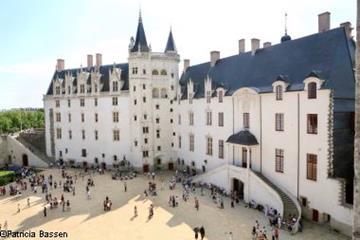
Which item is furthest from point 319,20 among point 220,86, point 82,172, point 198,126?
point 82,172

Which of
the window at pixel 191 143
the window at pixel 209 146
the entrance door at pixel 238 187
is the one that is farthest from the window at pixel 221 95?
the entrance door at pixel 238 187

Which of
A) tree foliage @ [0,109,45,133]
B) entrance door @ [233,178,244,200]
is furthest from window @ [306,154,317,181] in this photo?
tree foliage @ [0,109,45,133]

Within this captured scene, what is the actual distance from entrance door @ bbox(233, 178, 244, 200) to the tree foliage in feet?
173

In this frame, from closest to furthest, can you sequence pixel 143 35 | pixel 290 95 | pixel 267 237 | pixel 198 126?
1. pixel 267 237
2. pixel 290 95
3. pixel 198 126
4. pixel 143 35

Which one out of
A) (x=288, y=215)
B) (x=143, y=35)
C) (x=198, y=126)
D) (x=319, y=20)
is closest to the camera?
(x=288, y=215)

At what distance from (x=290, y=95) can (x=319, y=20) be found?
843 centimetres

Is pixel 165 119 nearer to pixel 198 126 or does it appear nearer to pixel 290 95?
pixel 198 126

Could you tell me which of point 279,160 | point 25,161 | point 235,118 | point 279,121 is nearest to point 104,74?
point 25,161

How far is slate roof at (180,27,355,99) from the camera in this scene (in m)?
26.7

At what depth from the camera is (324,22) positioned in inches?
1209

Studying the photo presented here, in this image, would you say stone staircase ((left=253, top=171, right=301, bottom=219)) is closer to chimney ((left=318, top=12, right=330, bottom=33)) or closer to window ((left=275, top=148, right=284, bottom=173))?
window ((left=275, top=148, right=284, bottom=173))

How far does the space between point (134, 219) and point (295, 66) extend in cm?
1933

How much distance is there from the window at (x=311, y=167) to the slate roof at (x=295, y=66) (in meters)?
5.05

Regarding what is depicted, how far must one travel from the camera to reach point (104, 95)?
4800 centimetres
